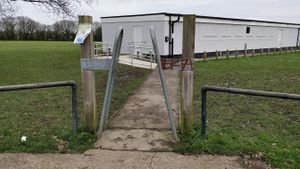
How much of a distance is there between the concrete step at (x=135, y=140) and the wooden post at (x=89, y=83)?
12.5 inches

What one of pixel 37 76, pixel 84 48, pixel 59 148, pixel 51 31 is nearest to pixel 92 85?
pixel 84 48

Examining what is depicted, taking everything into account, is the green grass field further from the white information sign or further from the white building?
the white building

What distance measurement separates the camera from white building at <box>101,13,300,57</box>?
1809 centimetres

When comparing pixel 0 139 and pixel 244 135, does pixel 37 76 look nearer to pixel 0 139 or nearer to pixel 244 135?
pixel 0 139

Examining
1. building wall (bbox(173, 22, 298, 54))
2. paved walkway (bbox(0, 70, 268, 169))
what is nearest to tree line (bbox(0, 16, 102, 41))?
building wall (bbox(173, 22, 298, 54))

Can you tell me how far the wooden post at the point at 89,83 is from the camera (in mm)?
4078

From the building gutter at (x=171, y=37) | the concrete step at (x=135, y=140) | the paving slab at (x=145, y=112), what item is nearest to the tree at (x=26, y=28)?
the building gutter at (x=171, y=37)

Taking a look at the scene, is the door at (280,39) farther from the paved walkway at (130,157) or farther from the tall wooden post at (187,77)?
the tall wooden post at (187,77)

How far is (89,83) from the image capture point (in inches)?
166

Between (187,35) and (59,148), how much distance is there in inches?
93.4

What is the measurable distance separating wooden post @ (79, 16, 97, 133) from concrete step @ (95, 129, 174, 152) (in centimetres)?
32

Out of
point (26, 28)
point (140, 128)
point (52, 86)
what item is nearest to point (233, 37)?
point (140, 128)

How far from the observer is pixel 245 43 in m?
25.2

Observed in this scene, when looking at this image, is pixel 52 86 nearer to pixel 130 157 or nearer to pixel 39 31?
pixel 130 157
